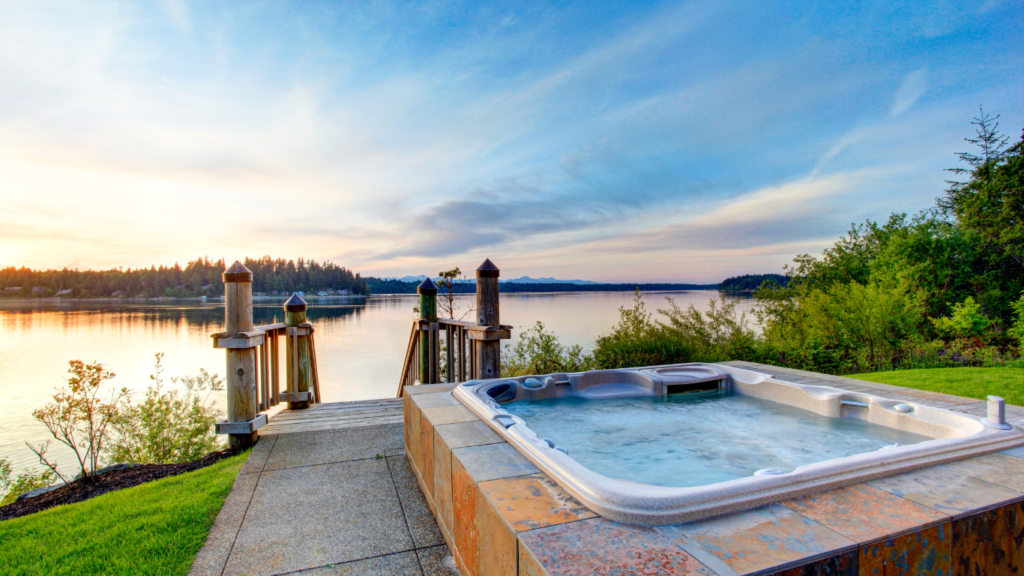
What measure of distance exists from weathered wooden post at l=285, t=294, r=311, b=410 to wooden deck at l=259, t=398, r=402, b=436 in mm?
129

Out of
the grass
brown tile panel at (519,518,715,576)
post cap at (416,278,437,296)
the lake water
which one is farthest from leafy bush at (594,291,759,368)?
brown tile panel at (519,518,715,576)

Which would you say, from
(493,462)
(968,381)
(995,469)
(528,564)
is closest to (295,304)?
(493,462)

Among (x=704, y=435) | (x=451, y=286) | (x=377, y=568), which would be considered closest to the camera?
(x=377, y=568)

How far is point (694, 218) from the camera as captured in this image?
8.45 m

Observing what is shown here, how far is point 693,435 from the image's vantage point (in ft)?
9.05

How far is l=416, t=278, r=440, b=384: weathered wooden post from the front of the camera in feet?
14.5

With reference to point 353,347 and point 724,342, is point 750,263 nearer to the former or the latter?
point 724,342

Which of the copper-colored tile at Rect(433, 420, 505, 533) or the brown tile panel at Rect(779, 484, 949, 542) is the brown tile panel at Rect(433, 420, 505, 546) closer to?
the copper-colored tile at Rect(433, 420, 505, 533)

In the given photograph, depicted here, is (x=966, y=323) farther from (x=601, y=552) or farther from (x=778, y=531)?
(x=601, y=552)

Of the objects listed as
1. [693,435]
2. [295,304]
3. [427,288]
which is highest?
[427,288]

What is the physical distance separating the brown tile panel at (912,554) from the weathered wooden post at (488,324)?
2863 millimetres

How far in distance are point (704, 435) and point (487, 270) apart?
6.67 ft

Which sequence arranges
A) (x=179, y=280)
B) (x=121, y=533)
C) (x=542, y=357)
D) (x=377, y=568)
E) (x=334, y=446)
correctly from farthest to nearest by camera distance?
(x=179, y=280)
(x=542, y=357)
(x=334, y=446)
(x=121, y=533)
(x=377, y=568)

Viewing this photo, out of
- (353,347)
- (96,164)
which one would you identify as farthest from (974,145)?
(96,164)
